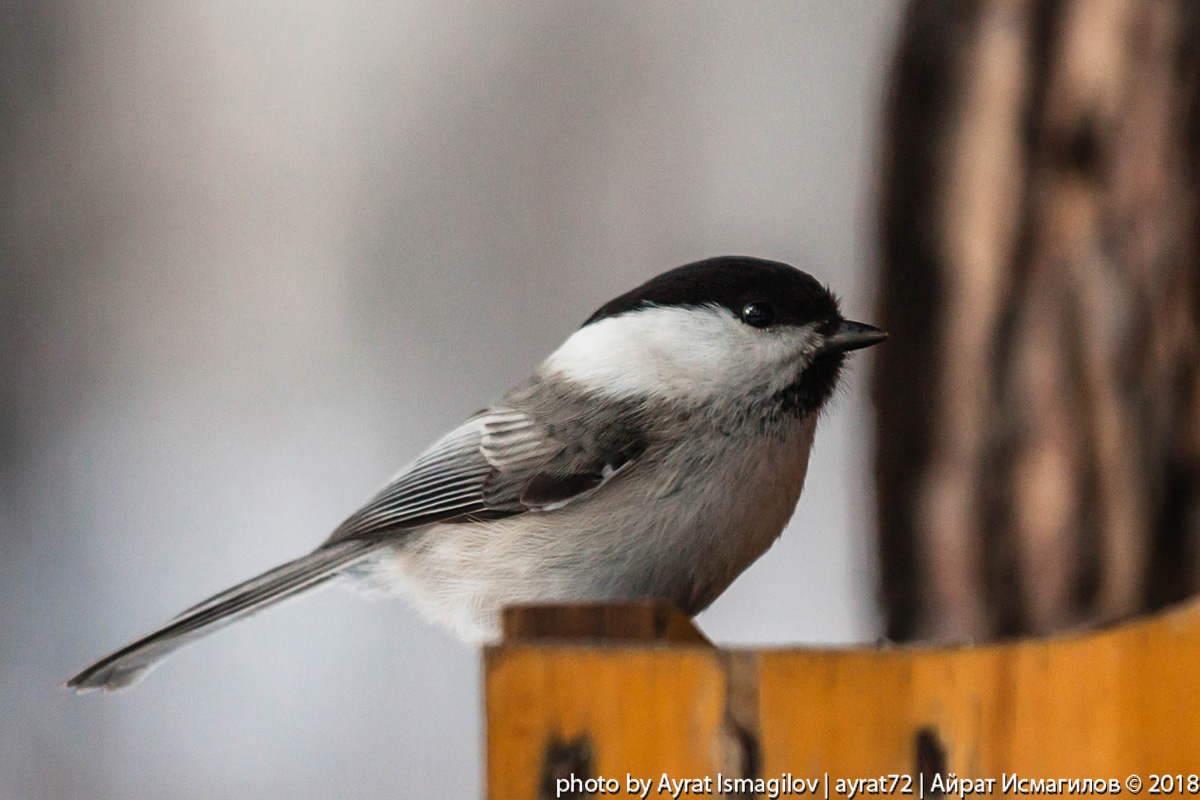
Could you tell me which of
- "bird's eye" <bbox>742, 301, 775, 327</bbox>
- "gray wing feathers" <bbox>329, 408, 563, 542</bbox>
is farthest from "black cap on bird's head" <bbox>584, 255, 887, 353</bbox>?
"gray wing feathers" <bbox>329, 408, 563, 542</bbox>

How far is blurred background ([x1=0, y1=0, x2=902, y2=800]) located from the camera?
8.93ft

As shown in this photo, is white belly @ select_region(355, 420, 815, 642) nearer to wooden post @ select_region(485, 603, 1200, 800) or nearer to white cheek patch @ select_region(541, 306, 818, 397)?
white cheek patch @ select_region(541, 306, 818, 397)

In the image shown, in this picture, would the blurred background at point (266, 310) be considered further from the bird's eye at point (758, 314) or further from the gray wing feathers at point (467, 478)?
Result: the bird's eye at point (758, 314)

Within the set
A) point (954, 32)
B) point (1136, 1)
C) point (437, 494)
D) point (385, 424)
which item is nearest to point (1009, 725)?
point (437, 494)

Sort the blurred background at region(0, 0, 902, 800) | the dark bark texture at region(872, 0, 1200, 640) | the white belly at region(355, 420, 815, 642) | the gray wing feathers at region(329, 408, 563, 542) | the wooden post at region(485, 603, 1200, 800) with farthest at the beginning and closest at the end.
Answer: the blurred background at region(0, 0, 902, 800) < the dark bark texture at region(872, 0, 1200, 640) < the gray wing feathers at region(329, 408, 563, 542) < the white belly at region(355, 420, 815, 642) < the wooden post at region(485, 603, 1200, 800)

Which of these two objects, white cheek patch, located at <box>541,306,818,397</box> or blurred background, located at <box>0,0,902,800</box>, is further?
blurred background, located at <box>0,0,902,800</box>

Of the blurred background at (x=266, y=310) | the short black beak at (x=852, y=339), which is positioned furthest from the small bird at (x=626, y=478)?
the blurred background at (x=266, y=310)

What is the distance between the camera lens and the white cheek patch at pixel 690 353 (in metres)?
1.30

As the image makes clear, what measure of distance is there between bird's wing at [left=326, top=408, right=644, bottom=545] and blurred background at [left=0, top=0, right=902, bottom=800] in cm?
123

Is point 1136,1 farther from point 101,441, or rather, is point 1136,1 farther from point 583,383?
point 101,441

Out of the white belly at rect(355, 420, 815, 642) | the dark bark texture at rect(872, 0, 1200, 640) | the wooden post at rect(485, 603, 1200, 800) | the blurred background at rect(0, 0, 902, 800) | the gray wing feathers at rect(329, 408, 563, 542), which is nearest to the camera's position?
the wooden post at rect(485, 603, 1200, 800)

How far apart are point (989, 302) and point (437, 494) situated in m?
0.82

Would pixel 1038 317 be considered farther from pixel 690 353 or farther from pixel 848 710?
pixel 848 710

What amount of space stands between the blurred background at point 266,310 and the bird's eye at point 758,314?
1359 mm
